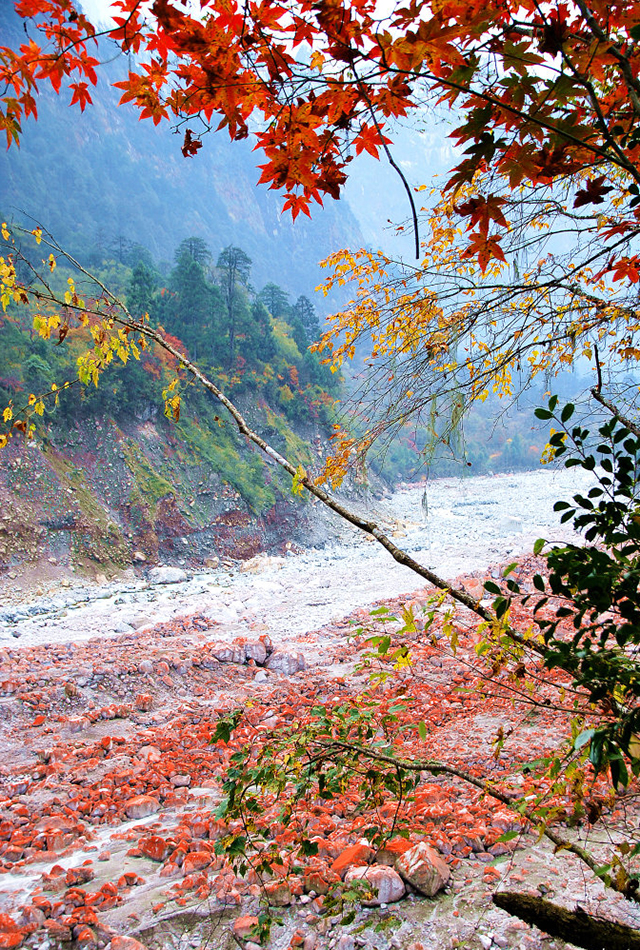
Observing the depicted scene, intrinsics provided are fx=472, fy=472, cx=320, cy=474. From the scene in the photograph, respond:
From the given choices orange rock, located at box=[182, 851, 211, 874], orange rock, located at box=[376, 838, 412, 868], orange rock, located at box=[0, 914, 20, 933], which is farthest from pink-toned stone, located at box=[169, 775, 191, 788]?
orange rock, located at box=[376, 838, 412, 868]

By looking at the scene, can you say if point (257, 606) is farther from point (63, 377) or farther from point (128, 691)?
point (63, 377)

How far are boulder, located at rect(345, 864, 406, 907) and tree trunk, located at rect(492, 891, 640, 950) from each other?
2.02ft

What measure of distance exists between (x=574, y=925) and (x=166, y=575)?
11.7 meters

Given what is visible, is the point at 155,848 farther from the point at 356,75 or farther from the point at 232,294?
the point at 232,294

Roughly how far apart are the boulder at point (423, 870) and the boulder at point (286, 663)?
11.5 ft

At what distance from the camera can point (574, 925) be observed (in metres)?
1.15

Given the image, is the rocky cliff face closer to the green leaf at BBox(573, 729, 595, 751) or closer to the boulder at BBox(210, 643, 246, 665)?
the boulder at BBox(210, 643, 246, 665)

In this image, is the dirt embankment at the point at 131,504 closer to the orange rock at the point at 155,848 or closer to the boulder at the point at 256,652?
the boulder at the point at 256,652

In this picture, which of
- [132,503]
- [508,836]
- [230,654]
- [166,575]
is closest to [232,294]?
[132,503]

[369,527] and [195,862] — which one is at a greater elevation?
[369,527]

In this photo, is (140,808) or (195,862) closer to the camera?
(195,862)

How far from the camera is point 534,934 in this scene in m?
1.45

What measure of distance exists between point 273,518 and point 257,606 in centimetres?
710

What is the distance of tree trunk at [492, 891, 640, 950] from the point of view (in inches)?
42.4
